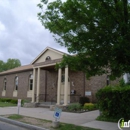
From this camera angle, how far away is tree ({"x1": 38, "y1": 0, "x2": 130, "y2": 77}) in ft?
26.9

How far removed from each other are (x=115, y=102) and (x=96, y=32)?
4.58 m

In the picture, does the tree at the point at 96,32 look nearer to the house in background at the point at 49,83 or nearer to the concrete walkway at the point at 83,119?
the concrete walkway at the point at 83,119

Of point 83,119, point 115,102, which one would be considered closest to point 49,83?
point 83,119

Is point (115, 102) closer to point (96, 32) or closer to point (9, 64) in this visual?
point (96, 32)

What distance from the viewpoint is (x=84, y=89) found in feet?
66.3

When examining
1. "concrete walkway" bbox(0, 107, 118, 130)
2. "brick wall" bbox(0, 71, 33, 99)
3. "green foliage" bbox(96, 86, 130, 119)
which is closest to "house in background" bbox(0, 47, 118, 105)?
"brick wall" bbox(0, 71, 33, 99)

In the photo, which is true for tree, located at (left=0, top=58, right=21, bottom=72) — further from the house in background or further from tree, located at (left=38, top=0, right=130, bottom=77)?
tree, located at (left=38, top=0, right=130, bottom=77)

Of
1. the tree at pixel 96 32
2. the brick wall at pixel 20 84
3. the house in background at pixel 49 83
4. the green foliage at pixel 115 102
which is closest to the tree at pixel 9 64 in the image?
the house in background at pixel 49 83

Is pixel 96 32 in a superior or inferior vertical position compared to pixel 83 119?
superior

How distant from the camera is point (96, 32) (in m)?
8.65

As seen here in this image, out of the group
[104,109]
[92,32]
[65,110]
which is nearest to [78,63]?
[92,32]

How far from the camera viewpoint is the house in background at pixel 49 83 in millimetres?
19438

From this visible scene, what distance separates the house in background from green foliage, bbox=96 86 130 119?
258 inches

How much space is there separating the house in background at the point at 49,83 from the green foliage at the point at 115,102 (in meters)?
6.54
